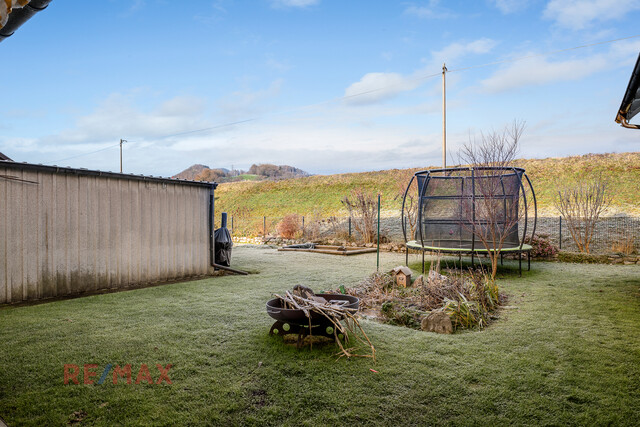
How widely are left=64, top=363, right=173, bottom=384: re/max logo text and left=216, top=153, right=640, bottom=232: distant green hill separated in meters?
13.5

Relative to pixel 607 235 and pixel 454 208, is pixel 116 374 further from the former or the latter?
Result: pixel 607 235

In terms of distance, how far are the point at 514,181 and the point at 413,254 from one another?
3360 millimetres

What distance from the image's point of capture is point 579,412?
217 cm

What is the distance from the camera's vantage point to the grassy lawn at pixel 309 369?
218 cm

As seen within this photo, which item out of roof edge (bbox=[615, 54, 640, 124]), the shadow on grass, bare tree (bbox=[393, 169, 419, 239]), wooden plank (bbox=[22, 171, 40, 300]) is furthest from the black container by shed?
roof edge (bbox=[615, 54, 640, 124])

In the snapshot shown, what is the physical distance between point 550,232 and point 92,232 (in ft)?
44.7

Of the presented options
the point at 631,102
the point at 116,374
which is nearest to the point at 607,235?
the point at 631,102

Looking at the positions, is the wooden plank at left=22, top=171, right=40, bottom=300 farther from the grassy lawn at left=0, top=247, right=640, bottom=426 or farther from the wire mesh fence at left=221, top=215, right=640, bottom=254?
the wire mesh fence at left=221, top=215, right=640, bottom=254

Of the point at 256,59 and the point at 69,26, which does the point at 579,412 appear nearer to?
the point at 69,26

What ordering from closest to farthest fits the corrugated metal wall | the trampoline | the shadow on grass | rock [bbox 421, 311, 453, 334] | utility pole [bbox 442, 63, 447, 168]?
rock [bbox 421, 311, 453, 334]
the corrugated metal wall
the shadow on grass
the trampoline
utility pole [bbox 442, 63, 447, 168]

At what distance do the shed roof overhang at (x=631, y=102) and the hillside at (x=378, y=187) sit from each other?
34.0ft

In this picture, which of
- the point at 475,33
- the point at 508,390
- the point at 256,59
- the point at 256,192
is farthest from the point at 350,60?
the point at 256,192

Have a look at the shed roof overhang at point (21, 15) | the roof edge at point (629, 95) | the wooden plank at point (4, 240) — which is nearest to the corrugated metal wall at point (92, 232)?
the wooden plank at point (4, 240)

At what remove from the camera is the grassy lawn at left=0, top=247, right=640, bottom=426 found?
85.8 inches
